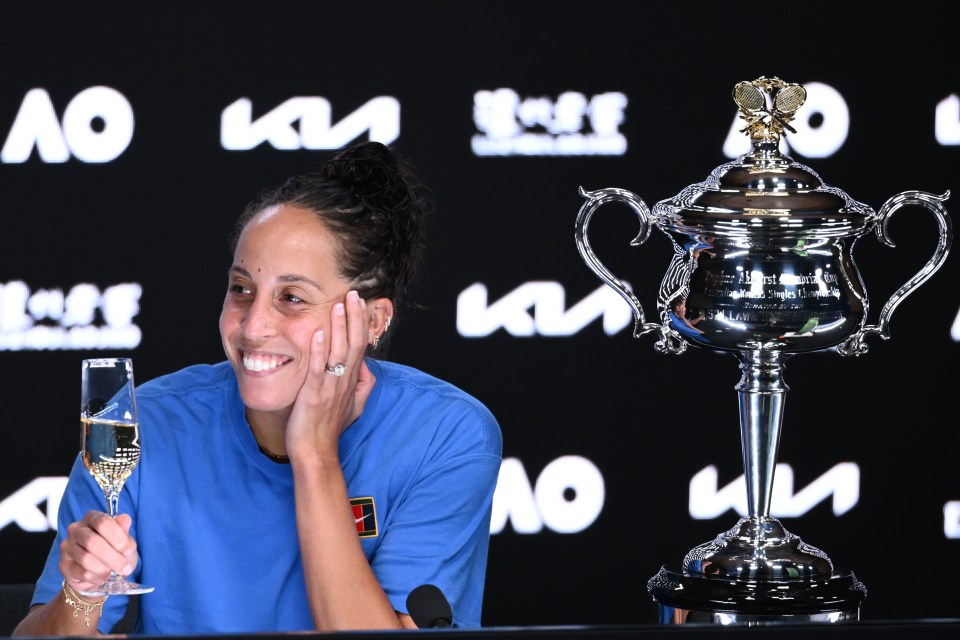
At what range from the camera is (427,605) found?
169 centimetres

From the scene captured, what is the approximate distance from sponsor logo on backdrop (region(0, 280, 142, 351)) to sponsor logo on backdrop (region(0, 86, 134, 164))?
0.89 feet

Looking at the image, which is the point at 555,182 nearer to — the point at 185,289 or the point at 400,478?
the point at 185,289

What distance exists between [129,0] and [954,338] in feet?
6.23

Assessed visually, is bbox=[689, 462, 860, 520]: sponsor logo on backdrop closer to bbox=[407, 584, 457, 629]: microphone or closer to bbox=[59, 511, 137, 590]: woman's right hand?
bbox=[407, 584, 457, 629]: microphone

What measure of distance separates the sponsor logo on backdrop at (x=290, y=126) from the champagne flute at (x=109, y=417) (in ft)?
5.24

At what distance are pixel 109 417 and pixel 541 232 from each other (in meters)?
1.69

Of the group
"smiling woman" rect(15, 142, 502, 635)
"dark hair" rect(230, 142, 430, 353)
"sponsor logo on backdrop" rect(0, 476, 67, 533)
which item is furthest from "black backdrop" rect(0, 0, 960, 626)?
"smiling woman" rect(15, 142, 502, 635)

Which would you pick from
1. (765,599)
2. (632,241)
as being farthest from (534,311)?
(765,599)

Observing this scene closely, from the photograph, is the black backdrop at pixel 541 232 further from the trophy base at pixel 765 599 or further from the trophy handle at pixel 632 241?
the trophy base at pixel 765 599

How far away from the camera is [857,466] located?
3104 millimetres

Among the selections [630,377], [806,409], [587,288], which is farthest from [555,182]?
[806,409]

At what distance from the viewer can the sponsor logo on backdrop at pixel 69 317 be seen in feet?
9.60

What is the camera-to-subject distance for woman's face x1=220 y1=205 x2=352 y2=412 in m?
1.73

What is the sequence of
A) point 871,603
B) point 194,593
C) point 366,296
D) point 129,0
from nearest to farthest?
point 194,593 < point 366,296 < point 129,0 < point 871,603
